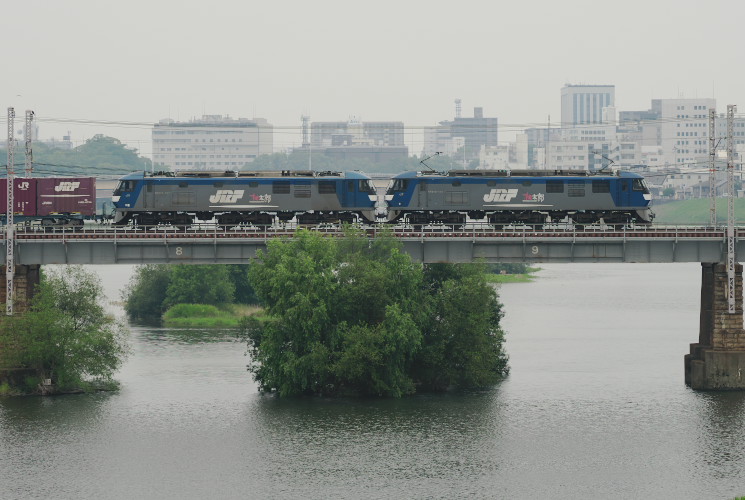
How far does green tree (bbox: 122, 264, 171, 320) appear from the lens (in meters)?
119

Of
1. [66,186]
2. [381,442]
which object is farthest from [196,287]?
[381,442]

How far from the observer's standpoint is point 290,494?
54.2 meters

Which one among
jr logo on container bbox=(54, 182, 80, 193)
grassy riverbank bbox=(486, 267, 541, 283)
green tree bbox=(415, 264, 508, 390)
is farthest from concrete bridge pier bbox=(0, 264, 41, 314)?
grassy riverbank bbox=(486, 267, 541, 283)

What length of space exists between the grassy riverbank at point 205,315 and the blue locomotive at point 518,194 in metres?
30.8

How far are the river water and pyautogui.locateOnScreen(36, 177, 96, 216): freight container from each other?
1252 cm

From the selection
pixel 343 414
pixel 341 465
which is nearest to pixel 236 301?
pixel 343 414

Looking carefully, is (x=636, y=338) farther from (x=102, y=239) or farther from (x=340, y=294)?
(x=102, y=239)

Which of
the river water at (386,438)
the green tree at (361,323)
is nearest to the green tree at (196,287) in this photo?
the river water at (386,438)

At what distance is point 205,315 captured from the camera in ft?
378

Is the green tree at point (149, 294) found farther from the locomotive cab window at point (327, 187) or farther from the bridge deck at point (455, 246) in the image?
the bridge deck at point (455, 246)

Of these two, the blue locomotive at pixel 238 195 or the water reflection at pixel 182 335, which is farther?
the water reflection at pixel 182 335

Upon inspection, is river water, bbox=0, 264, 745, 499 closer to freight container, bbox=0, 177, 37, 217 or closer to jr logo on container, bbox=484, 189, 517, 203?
jr logo on container, bbox=484, 189, 517, 203

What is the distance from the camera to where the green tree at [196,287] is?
117 metres

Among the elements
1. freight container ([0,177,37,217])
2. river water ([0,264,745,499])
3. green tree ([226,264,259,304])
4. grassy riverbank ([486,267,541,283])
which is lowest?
river water ([0,264,745,499])
